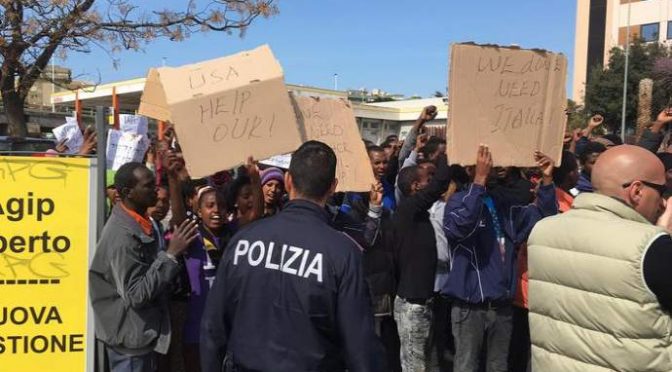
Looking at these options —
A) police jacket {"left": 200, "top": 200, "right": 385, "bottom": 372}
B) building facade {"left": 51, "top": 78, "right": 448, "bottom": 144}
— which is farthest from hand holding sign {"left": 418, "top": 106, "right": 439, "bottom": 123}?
building facade {"left": 51, "top": 78, "right": 448, "bottom": 144}

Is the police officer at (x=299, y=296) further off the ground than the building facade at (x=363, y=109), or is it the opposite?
the building facade at (x=363, y=109)

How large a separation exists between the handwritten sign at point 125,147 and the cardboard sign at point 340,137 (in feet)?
5.06

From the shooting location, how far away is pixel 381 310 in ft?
16.4

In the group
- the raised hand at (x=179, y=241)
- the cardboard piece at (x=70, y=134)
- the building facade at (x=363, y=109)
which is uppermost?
the building facade at (x=363, y=109)

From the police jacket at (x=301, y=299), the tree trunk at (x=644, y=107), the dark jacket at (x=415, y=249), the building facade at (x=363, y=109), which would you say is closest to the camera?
the police jacket at (x=301, y=299)

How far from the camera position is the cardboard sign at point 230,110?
12.0 ft

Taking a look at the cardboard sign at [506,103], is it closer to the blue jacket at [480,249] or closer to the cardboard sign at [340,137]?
the blue jacket at [480,249]

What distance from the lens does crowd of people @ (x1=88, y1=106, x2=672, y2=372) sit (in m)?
2.30

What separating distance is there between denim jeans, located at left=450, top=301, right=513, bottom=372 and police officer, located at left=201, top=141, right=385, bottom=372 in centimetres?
203

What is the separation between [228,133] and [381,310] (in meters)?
2.02

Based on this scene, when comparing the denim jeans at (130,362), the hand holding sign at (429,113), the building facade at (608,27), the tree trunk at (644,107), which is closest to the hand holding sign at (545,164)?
the hand holding sign at (429,113)

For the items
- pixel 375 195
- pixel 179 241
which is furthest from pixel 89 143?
pixel 375 195

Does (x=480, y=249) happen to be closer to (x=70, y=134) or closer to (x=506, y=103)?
(x=506, y=103)

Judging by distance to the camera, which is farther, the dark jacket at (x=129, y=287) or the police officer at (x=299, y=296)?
the dark jacket at (x=129, y=287)
